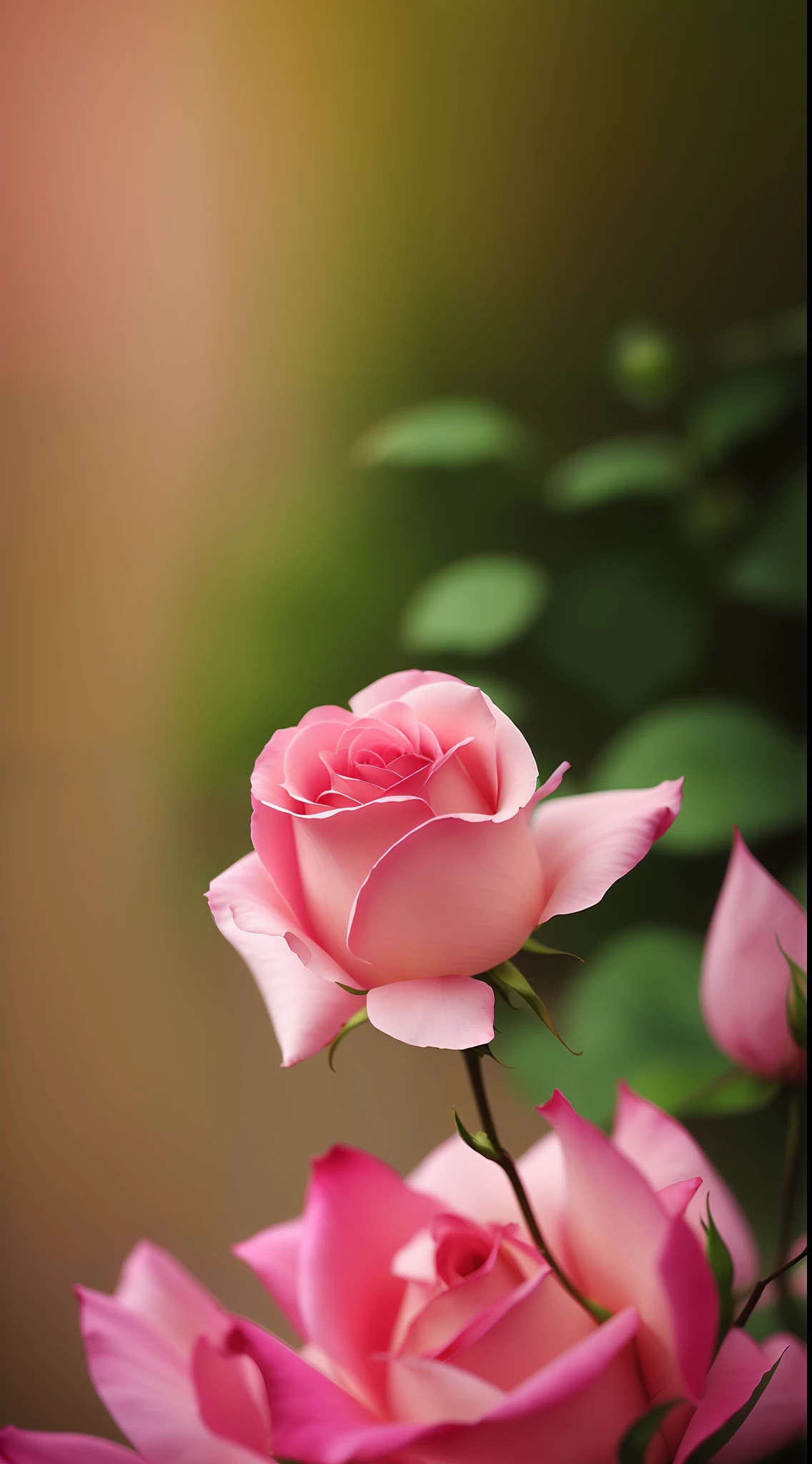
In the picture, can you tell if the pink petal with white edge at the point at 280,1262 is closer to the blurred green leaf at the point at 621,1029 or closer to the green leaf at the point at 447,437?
the blurred green leaf at the point at 621,1029

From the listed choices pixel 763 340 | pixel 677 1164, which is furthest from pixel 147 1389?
pixel 763 340

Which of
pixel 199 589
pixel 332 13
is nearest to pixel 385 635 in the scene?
pixel 199 589

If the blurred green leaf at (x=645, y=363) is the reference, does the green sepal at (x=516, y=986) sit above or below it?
below

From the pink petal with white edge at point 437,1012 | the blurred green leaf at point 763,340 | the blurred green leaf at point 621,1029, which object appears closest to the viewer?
the pink petal with white edge at point 437,1012

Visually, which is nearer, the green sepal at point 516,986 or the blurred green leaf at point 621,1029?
the green sepal at point 516,986

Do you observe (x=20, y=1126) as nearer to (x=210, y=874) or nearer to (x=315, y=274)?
(x=210, y=874)

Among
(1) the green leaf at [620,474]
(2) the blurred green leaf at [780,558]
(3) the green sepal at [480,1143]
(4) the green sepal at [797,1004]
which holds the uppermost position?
(1) the green leaf at [620,474]

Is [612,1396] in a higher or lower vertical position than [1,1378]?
higher

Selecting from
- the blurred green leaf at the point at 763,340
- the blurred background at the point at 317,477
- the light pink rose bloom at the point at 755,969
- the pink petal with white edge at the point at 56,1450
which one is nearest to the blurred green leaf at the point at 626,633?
the blurred background at the point at 317,477
